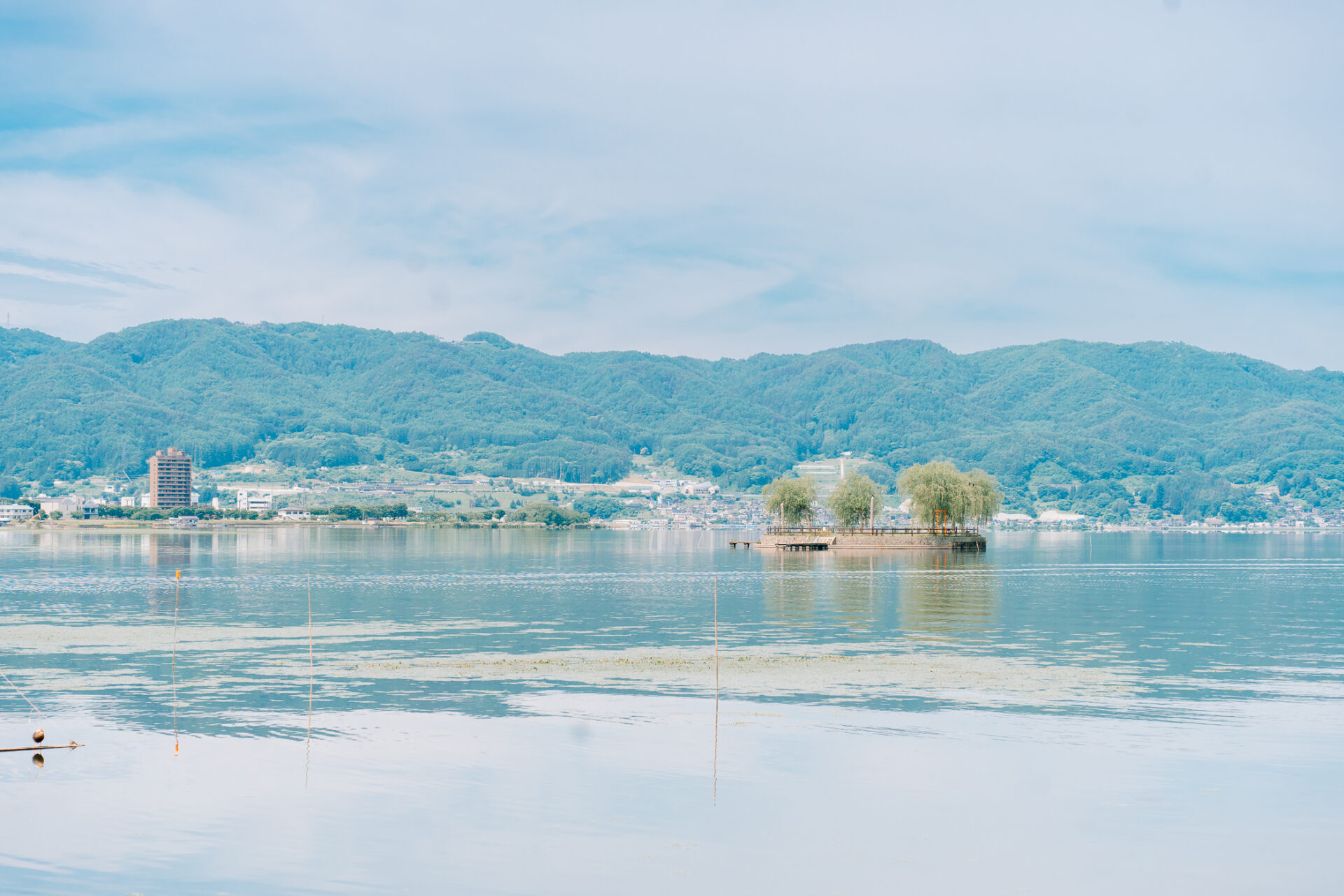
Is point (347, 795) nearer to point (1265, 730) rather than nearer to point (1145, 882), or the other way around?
point (1145, 882)

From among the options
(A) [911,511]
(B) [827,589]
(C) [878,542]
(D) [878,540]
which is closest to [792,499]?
(A) [911,511]

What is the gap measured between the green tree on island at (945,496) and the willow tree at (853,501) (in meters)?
6.74

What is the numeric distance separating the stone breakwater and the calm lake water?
307ft

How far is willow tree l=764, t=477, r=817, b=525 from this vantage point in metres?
172

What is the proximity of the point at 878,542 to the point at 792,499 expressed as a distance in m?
21.4

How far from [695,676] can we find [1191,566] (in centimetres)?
9719

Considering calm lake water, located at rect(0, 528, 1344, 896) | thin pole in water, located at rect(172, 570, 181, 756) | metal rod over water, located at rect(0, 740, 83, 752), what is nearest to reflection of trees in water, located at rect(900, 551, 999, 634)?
calm lake water, located at rect(0, 528, 1344, 896)

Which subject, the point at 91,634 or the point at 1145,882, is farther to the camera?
the point at 91,634

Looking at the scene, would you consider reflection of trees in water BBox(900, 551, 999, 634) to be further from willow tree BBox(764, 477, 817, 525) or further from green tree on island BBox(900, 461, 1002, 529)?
willow tree BBox(764, 477, 817, 525)

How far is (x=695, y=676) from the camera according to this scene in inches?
1460

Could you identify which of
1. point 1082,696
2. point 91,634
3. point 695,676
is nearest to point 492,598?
point 91,634

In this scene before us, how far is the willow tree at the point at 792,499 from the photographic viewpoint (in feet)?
565

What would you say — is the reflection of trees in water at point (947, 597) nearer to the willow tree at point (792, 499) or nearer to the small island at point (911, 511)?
the small island at point (911, 511)

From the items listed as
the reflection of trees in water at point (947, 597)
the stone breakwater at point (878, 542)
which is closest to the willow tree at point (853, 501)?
the stone breakwater at point (878, 542)
